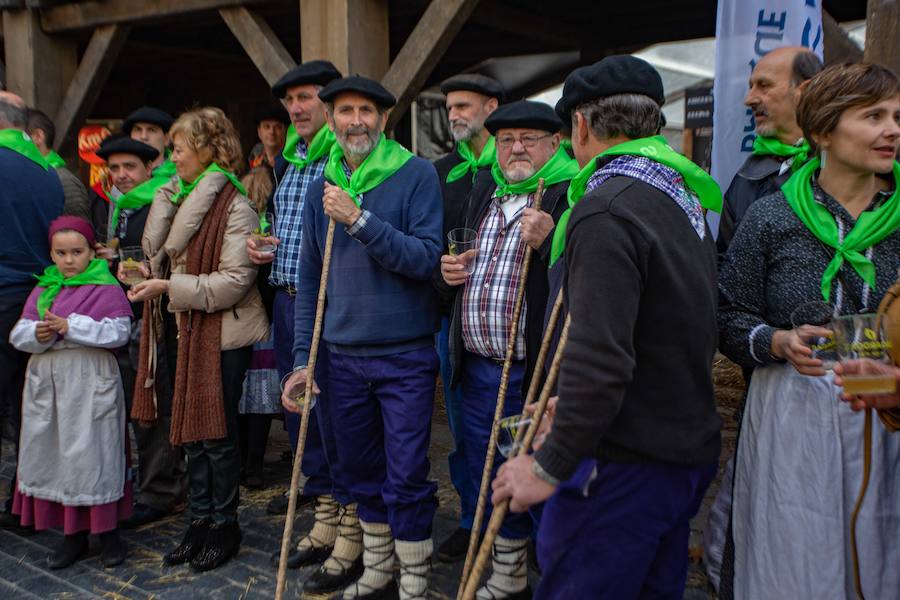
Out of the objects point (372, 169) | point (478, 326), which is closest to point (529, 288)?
point (478, 326)

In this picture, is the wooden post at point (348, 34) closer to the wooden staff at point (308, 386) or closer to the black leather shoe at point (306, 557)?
the wooden staff at point (308, 386)

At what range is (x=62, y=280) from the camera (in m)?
4.11

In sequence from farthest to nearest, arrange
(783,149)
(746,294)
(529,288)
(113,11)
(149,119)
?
(113,11), (149,119), (529,288), (783,149), (746,294)

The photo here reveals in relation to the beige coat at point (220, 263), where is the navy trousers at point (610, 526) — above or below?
below

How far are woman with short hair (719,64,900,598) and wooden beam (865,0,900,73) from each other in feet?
3.83

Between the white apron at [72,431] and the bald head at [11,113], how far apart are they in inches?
57.2

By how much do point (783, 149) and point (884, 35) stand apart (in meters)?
0.88

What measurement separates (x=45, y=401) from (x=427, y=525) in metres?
2.06

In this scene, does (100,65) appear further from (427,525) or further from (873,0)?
(873,0)

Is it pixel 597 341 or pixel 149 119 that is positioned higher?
pixel 149 119

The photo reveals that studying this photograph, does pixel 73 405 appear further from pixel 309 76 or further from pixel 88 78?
Answer: pixel 88 78

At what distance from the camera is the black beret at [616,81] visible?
217cm

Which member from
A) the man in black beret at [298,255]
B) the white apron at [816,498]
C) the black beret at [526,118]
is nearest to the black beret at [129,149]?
the man in black beret at [298,255]

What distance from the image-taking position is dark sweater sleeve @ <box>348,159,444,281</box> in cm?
318
